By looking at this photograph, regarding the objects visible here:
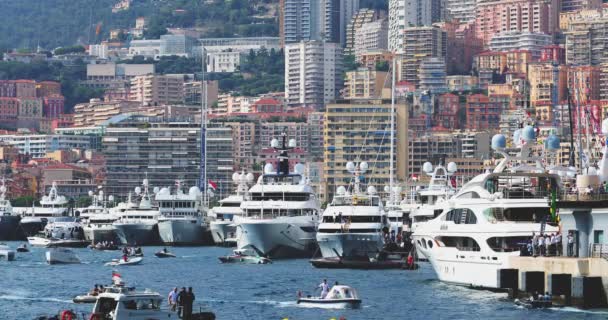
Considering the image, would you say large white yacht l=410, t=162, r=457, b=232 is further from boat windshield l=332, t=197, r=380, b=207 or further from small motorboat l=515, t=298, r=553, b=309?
small motorboat l=515, t=298, r=553, b=309

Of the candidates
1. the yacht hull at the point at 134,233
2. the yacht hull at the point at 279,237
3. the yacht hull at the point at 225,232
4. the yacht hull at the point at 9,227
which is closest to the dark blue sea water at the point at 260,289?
the yacht hull at the point at 279,237

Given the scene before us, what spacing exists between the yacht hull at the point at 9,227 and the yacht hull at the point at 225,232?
98.3 ft

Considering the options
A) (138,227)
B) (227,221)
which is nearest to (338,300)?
(227,221)

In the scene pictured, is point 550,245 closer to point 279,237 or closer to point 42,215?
point 279,237

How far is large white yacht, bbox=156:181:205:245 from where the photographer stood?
6491 inches

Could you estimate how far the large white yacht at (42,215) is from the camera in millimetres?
181375

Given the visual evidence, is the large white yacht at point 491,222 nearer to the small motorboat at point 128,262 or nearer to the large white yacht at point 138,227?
the small motorboat at point 128,262

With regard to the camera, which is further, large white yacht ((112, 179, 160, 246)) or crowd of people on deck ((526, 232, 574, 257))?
large white yacht ((112, 179, 160, 246))

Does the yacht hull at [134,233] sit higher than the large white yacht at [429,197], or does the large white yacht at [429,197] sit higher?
the large white yacht at [429,197]

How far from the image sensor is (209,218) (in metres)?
174

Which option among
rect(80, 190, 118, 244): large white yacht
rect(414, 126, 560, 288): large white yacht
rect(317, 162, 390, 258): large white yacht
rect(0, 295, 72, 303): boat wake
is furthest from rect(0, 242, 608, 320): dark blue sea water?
rect(80, 190, 118, 244): large white yacht

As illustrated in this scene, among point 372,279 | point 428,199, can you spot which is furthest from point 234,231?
point 372,279

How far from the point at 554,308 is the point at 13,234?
380 feet

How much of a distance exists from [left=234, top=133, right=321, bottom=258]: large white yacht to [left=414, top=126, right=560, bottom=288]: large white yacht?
3462 centimetres
